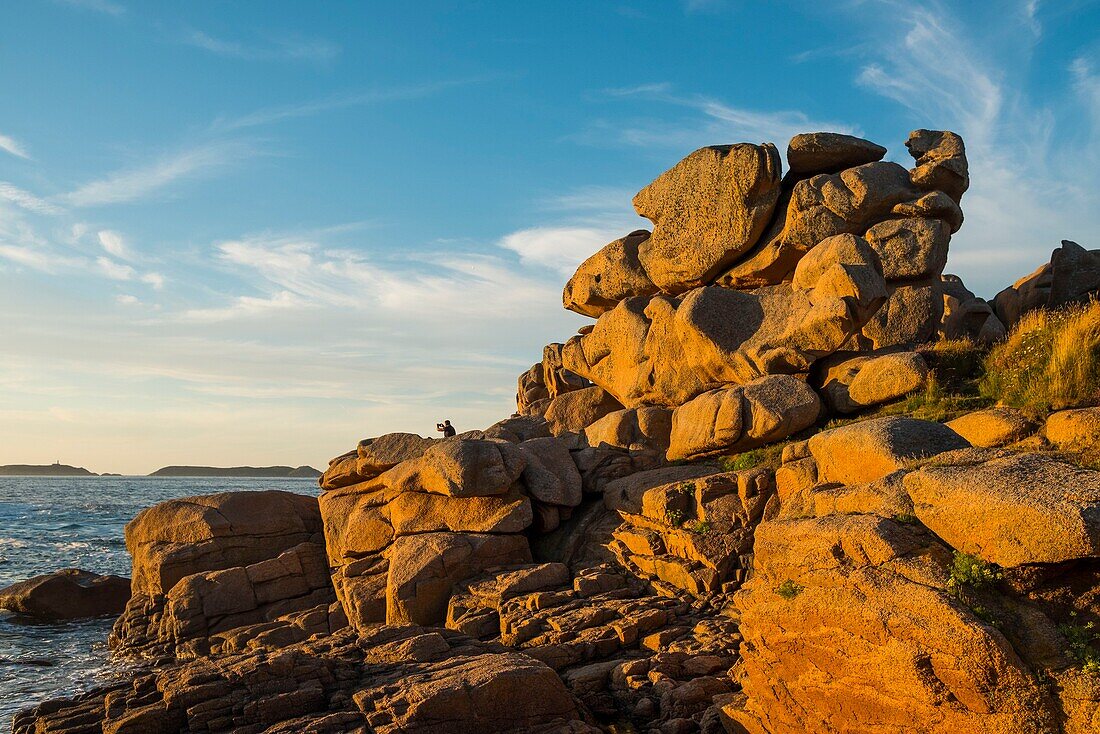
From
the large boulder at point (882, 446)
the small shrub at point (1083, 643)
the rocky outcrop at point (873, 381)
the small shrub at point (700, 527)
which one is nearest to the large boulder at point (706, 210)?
the rocky outcrop at point (873, 381)

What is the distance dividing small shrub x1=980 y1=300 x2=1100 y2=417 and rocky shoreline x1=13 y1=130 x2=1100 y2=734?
37.4 inches

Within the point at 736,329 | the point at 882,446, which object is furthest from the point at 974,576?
the point at 736,329

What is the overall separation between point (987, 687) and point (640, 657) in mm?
6724

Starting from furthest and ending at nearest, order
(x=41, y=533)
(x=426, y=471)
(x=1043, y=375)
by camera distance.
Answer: (x=41, y=533) → (x=426, y=471) → (x=1043, y=375)

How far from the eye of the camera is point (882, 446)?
52.5 ft

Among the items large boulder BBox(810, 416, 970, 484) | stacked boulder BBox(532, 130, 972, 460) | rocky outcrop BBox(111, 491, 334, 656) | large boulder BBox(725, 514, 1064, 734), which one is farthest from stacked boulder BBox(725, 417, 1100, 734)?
rocky outcrop BBox(111, 491, 334, 656)

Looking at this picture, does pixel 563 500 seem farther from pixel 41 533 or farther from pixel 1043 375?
pixel 41 533

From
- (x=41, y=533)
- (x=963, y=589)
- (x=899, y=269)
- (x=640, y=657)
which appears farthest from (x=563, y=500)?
(x=41, y=533)

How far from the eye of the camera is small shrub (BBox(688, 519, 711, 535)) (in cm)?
1902

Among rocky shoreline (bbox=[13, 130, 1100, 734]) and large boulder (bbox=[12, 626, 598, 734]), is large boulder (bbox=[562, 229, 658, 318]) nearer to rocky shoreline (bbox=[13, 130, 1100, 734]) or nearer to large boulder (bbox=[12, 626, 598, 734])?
rocky shoreline (bbox=[13, 130, 1100, 734])

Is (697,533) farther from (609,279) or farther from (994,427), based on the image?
(609,279)

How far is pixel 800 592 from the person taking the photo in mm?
11922

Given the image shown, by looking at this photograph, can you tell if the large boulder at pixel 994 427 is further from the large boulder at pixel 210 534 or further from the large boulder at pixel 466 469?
the large boulder at pixel 210 534

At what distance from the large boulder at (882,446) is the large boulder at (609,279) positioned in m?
17.2
